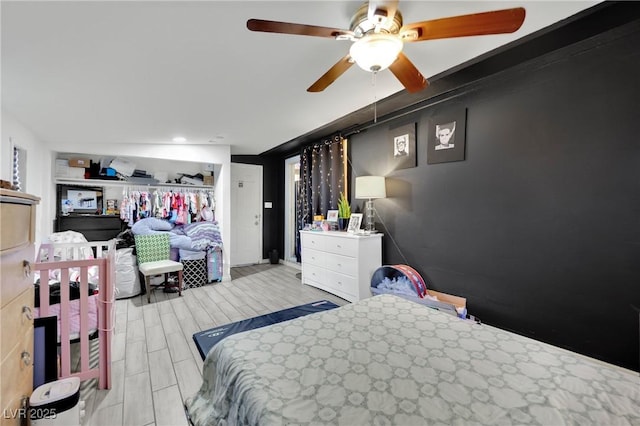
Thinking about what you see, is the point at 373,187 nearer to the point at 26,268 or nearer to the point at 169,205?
the point at 26,268

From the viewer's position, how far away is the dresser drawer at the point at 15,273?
113 centimetres

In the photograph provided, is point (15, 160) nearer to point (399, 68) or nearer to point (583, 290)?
point (399, 68)

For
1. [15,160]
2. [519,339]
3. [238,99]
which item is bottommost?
[519,339]

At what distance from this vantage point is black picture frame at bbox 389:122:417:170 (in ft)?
10.7

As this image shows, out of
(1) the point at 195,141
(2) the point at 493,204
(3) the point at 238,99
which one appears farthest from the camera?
(1) the point at 195,141

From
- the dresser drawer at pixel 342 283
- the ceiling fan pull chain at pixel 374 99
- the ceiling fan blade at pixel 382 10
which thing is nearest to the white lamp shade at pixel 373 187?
the ceiling fan pull chain at pixel 374 99

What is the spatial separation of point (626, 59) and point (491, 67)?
0.84 metres

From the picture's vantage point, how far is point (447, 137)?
9.62 feet

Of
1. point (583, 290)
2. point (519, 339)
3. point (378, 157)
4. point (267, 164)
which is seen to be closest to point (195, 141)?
point (267, 164)

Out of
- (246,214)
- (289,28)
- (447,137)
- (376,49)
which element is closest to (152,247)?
(246,214)

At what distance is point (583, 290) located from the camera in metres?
2.08

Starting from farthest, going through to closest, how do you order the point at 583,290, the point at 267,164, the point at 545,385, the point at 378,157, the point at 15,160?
the point at 267,164, the point at 378,157, the point at 15,160, the point at 583,290, the point at 545,385

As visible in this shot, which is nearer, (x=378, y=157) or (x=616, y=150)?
(x=616, y=150)

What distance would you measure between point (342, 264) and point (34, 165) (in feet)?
14.0
